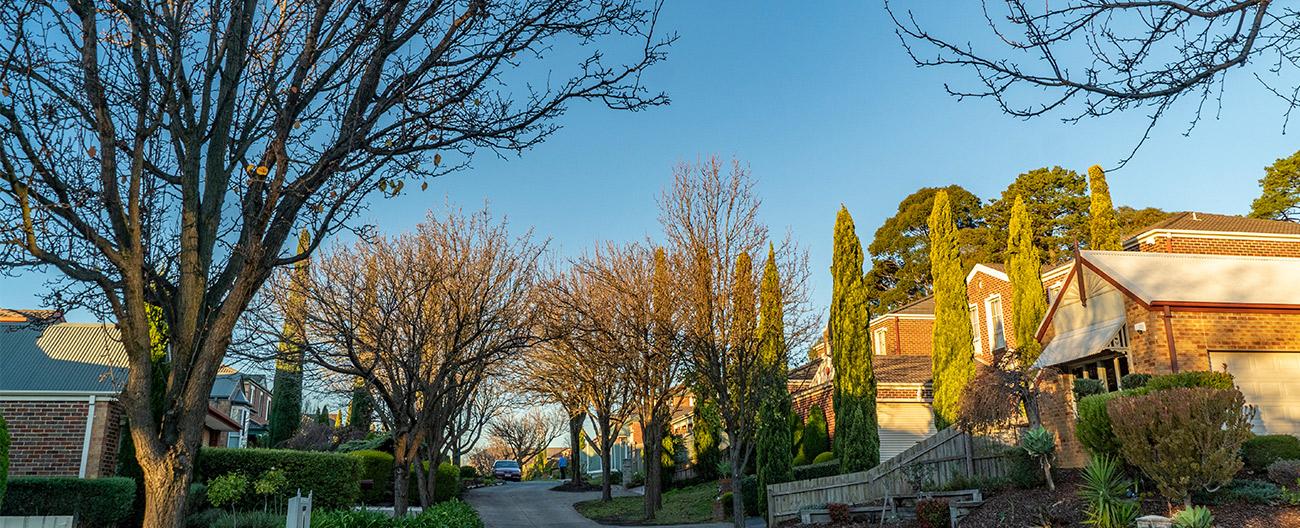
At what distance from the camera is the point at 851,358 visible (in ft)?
81.6

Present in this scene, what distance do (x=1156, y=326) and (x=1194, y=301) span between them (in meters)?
0.80

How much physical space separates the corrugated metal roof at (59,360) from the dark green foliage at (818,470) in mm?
16753

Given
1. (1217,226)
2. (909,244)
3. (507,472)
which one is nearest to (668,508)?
(1217,226)

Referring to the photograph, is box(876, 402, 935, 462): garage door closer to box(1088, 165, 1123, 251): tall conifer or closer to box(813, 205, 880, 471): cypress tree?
box(813, 205, 880, 471): cypress tree

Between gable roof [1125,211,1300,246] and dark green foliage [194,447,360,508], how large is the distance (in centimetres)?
2394

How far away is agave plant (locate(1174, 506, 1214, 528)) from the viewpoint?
10312 millimetres

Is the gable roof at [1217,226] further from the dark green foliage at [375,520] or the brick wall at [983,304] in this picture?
the dark green foliage at [375,520]

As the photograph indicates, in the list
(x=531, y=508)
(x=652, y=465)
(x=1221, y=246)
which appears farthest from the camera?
(x=531, y=508)

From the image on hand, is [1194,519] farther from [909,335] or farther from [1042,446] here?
[909,335]

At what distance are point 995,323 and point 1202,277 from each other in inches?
519

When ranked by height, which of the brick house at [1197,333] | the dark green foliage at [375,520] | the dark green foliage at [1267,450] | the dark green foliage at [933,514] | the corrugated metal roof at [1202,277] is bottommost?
the dark green foliage at [933,514]

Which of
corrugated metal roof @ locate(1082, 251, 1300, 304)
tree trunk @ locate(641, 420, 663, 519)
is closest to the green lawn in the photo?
tree trunk @ locate(641, 420, 663, 519)

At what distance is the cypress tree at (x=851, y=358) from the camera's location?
74.4 feet

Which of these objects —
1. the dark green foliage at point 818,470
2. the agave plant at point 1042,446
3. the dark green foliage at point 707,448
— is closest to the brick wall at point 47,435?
the dark green foliage at point 818,470
